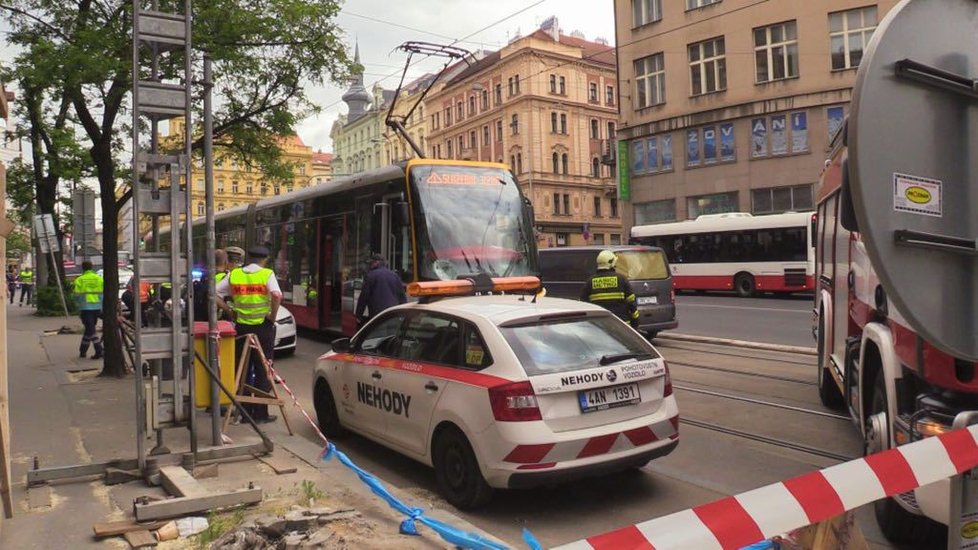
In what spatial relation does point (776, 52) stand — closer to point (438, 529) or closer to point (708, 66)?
point (708, 66)

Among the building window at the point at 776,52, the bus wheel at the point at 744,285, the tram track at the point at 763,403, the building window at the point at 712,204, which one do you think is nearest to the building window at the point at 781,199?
the building window at the point at 712,204

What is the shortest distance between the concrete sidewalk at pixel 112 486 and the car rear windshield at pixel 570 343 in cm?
Result: 122

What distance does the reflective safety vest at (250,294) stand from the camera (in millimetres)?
8109

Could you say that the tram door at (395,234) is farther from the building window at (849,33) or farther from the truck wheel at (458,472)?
the building window at (849,33)

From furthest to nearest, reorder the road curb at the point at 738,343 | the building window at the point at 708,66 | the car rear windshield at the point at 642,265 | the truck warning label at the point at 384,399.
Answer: the building window at the point at 708,66, the car rear windshield at the point at 642,265, the road curb at the point at 738,343, the truck warning label at the point at 384,399

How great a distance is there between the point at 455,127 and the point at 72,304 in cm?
4882

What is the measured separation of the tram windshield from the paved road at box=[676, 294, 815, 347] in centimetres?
518

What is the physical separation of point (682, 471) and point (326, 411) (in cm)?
335

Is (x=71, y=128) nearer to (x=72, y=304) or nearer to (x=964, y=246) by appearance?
(x=72, y=304)

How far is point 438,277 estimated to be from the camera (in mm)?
11570

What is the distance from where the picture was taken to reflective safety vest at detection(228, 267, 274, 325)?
26.6 feet

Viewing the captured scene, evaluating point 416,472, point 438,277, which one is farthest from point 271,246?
point 416,472

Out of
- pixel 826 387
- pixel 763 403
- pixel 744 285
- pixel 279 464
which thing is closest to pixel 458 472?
pixel 279 464

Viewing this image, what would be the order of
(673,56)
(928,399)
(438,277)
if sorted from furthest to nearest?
1. (673,56)
2. (438,277)
3. (928,399)
